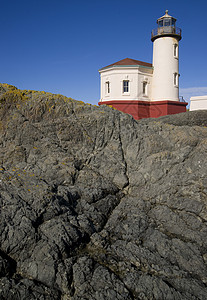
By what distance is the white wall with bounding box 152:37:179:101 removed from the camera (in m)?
26.3

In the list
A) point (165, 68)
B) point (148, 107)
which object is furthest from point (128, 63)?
point (148, 107)

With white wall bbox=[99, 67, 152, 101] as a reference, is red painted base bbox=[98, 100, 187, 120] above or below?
below

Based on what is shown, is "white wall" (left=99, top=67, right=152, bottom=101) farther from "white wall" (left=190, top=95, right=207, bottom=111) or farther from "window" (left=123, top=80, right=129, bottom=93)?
"white wall" (left=190, top=95, right=207, bottom=111)

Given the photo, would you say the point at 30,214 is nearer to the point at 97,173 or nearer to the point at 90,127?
the point at 97,173

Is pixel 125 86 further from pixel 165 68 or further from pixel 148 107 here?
pixel 165 68

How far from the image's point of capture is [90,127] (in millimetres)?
11336

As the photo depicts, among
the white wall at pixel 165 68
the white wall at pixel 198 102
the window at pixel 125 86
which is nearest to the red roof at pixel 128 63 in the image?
the white wall at pixel 165 68

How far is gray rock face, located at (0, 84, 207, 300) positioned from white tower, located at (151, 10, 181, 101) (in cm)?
1613

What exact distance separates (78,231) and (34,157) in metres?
3.98

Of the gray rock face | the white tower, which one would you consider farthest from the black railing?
the gray rock face

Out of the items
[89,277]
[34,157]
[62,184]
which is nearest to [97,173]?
[62,184]

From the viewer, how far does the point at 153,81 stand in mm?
26984

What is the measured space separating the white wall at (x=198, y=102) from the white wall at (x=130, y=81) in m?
5.03

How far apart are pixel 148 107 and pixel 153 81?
285cm
